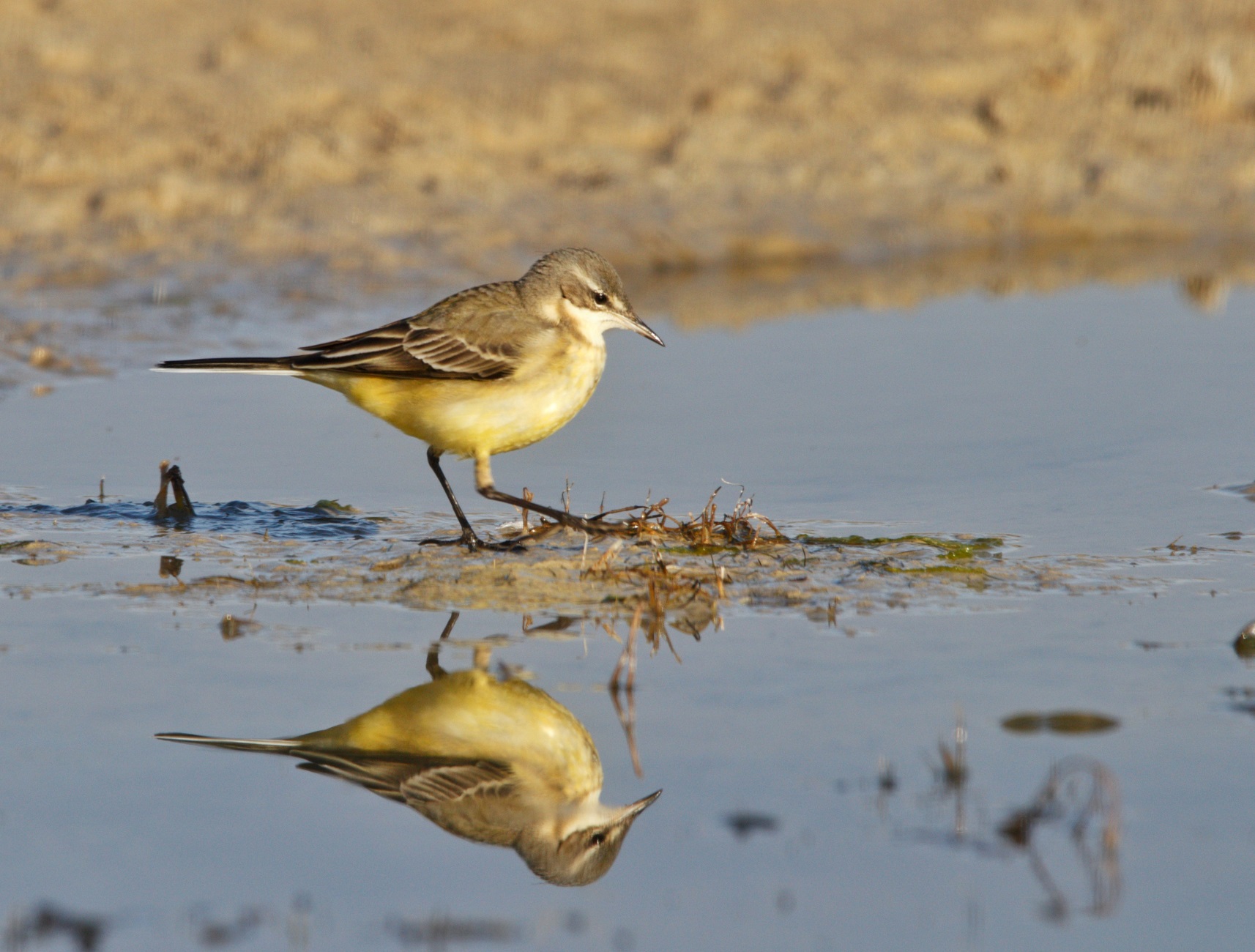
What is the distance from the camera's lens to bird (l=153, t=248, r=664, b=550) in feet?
26.5

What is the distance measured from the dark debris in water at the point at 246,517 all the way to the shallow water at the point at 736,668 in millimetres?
34

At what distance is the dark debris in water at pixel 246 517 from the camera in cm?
802

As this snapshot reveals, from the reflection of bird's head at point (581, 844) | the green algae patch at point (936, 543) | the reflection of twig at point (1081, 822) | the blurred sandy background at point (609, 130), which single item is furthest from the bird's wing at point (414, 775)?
the blurred sandy background at point (609, 130)

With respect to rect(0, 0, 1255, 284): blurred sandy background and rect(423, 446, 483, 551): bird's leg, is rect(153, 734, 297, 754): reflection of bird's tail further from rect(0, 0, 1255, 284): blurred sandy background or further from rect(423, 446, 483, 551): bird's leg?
rect(0, 0, 1255, 284): blurred sandy background

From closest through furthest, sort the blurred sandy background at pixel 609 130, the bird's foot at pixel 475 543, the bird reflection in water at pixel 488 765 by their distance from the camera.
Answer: the bird reflection in water at pixel 488 765 → the bird's foot at pixel 475 543 → the blurred sandy background at pixel 609 130

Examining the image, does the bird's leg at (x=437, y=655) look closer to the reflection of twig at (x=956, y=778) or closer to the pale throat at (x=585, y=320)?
the reflection of twig at (x=956, y=778)

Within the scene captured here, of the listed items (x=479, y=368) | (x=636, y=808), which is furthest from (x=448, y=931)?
(x=479, y=368)

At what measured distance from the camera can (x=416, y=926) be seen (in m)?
4.22

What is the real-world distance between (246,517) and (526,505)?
4.68ft

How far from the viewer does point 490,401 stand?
26.5 feet

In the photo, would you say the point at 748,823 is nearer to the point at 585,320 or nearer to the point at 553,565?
the point at 553,565

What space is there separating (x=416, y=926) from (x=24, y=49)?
13.5 meters

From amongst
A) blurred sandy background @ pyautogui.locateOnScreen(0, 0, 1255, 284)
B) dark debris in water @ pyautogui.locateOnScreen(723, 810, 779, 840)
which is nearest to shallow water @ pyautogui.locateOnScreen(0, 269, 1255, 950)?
dark debris in water @ pyautogui.locateOnScreen(723, 810, 779, 840)

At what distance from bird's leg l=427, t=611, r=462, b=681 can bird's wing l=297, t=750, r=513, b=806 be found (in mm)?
689
